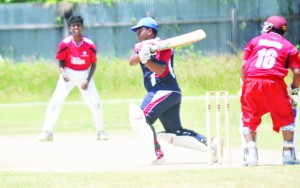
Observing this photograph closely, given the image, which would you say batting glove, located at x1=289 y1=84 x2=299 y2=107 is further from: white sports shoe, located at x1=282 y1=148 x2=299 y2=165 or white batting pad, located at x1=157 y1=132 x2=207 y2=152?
white batting pad, located at x1=157 y1=132 x2=207 y2=152

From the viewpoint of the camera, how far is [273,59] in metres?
11.3

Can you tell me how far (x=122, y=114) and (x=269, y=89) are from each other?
37.5 ft

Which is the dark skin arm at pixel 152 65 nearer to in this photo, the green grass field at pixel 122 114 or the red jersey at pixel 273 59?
the red jersey at pixel 273 59

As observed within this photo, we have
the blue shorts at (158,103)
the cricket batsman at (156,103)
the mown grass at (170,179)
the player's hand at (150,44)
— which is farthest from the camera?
the blue shorts at (158,103)

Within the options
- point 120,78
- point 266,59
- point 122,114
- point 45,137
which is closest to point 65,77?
point 45,137

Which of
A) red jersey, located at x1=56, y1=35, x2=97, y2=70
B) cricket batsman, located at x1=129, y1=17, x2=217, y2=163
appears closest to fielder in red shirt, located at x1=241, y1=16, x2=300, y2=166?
cricket batsman, located at x1=129, y1=17, x2=217, y2=163

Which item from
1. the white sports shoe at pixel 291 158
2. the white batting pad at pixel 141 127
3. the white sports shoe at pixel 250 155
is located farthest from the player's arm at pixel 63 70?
the white sports shoe at pixel 291 158

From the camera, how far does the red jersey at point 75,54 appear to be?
16.3 metres

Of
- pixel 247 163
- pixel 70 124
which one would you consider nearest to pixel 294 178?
pixel 247 163

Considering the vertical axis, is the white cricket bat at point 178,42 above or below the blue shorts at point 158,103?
above

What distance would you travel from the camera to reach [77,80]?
1645 centimetres

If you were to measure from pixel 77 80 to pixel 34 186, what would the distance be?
6.54 metres

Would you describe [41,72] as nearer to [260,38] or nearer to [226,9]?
[226,9]

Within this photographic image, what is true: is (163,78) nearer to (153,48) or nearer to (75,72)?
(153,48)
